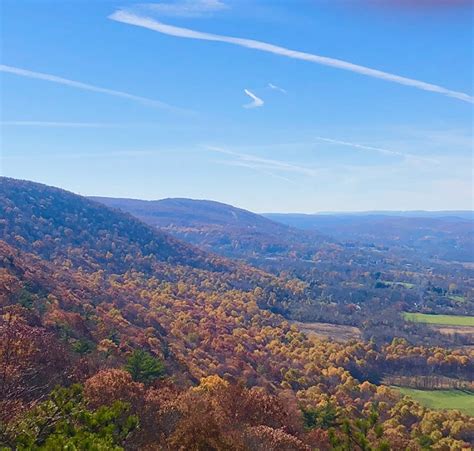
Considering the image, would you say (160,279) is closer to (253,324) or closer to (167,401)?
(253,324)

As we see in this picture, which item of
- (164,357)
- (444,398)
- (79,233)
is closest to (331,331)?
(444,398)

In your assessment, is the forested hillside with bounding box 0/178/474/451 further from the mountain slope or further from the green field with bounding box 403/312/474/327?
the green field with bounding box 403/312/474/327

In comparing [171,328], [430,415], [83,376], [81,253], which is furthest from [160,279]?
[83,376]

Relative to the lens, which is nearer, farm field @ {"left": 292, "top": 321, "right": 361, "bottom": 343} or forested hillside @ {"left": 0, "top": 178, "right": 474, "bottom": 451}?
forested hillside @ {"left": 0, "top": 178, "right": 474, "bottom": 451}

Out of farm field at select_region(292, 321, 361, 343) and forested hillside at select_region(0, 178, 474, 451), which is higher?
forested hillside at select_region(0, 178, 474, 451)

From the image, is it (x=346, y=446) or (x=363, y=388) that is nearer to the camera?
(x=346, y=446)

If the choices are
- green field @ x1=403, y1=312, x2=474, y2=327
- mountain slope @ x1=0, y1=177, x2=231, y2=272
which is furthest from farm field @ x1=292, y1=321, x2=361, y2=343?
mountain slope @ x1=0, y1=177, x2=231, y2=272
